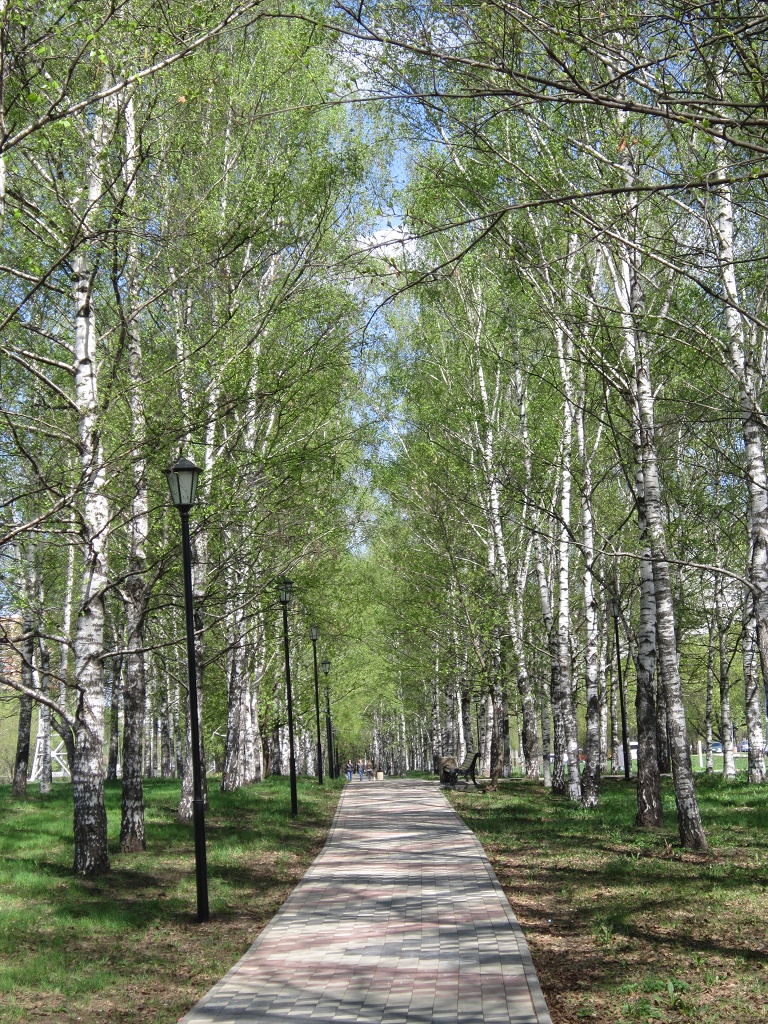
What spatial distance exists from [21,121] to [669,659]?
33.2 ft

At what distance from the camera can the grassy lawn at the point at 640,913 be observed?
641 cm

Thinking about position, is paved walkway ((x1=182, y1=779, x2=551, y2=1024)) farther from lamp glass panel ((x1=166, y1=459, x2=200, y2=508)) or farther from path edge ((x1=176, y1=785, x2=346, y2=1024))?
lamp glass panel ((x1=166, y1=459, x2=200, y2=508))

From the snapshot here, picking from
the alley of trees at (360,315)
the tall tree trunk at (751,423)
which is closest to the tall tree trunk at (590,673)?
the alley of trees at (360,315)

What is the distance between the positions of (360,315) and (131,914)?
922 cm

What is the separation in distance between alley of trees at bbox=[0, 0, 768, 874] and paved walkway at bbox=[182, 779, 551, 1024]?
10.4 feet

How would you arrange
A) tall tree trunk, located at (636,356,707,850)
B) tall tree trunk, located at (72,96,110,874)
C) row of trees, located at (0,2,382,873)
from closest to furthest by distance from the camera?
row of trees, located at (0,2,382,873) < tall tree trunk, located at (72,96,110,874) < tall tree trunk, located at (636,356,707,850)

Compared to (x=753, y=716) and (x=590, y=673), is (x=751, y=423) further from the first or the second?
(x=753, y=716)

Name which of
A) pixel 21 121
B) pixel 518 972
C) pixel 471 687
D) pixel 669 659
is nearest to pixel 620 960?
pixel 518 972

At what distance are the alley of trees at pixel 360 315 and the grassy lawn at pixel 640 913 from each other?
118cm

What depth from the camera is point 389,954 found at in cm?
779

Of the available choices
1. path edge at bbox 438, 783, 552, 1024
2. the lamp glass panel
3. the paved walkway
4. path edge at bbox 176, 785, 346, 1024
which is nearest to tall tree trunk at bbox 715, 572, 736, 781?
the paved walkway

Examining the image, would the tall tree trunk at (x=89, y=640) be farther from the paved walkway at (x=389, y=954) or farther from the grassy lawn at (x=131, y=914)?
the paved walkway at (x=389, y=954)

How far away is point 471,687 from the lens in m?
29.2

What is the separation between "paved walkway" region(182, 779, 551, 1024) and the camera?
6.28 m
